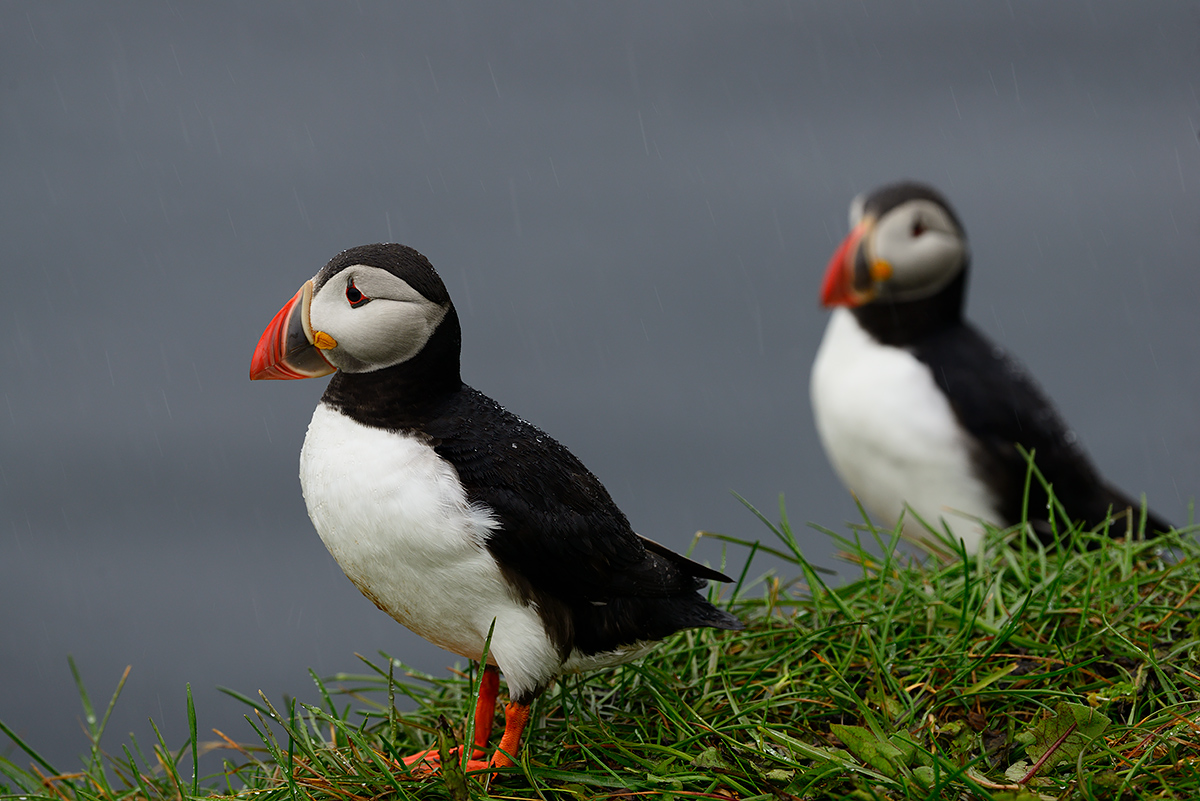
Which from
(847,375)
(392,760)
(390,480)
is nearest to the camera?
(390,480)

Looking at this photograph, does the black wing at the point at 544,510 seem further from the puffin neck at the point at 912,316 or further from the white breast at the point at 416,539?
the puffin neck at the point at 912,316

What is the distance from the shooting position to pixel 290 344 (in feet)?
7.08

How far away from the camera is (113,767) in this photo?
2557mm

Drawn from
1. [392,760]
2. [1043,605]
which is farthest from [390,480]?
[1043,605]

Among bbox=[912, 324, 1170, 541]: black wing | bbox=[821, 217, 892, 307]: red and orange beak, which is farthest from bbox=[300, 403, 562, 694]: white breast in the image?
bbox=[821, 217, 892, 307]: red and orange beak

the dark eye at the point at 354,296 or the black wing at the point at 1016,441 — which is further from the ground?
the dark eye at the point at 354,296

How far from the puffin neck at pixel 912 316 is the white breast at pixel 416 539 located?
2.82 metres

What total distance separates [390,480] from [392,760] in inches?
23.4

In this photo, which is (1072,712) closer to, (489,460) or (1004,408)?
(489,460)

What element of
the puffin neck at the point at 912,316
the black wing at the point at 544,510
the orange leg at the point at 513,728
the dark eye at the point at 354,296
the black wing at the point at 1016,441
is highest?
the dark eye at the point at 354,296

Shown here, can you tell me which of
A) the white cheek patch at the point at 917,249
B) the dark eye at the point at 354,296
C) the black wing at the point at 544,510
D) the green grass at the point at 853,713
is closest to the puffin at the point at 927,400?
the white cheek patch at the point at 917,249

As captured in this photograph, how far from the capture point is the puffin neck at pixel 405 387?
84.5 inches

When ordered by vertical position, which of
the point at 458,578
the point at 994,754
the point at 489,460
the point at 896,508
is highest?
the point at 489,460

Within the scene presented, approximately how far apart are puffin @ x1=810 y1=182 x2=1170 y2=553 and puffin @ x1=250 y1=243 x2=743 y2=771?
2178 millimetres
